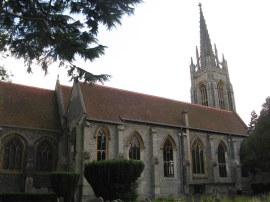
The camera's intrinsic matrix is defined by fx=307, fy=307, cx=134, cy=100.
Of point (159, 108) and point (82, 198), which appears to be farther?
point (159, 108)

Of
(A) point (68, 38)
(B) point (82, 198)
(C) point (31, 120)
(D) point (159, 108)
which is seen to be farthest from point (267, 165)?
(A) point (68, 38)

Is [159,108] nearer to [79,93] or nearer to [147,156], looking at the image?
[147,156]

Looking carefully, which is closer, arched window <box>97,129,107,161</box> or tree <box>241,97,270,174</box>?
arched window <box>97,129,107,161</box>

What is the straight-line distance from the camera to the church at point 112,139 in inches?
961

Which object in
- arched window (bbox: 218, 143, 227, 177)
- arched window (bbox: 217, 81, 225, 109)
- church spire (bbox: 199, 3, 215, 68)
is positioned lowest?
arched window (bbox: 218, 143, 227, 177)

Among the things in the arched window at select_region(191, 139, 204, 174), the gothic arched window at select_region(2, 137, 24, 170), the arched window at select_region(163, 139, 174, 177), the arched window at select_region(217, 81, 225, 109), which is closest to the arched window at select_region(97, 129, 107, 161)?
the arched window at select_region(163, 139, 174, 177)

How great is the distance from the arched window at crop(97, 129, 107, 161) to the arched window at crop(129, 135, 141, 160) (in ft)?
8.15

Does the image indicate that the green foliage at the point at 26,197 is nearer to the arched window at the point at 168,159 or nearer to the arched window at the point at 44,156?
the arched window at the point at 44,156

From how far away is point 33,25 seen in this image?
11.6m

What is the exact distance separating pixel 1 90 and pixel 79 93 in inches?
289

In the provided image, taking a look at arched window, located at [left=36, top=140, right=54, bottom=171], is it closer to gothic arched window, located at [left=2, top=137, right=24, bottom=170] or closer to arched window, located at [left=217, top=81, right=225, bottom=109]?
gothic arched window, located at [left=2, top=137, right=24, bottom=170]

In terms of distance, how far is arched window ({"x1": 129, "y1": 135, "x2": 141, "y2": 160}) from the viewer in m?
26.4

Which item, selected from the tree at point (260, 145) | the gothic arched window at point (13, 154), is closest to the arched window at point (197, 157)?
the tree at point (260, 145)

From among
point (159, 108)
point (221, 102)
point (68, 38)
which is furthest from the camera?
point (221, 102)
